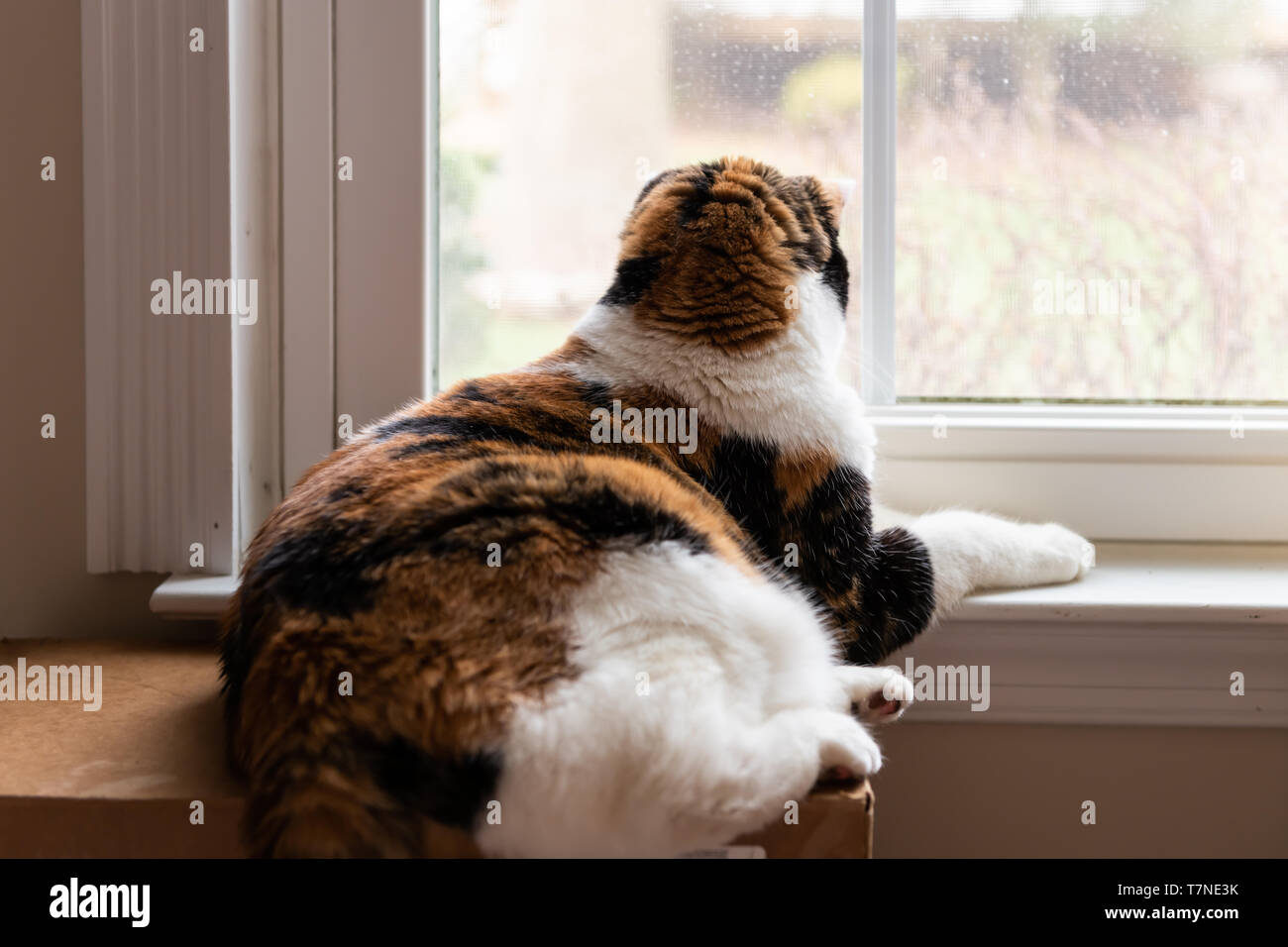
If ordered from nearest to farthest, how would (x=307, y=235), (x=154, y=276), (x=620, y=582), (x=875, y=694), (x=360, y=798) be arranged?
(x=360, y=798) < (x=620, y=582) < (x=875, y=694) < (x=154, y=276) < (x=307, y=235)

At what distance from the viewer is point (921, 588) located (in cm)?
114

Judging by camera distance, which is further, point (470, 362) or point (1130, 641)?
point (470, 362)

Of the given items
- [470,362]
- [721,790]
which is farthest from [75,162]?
[721,790]

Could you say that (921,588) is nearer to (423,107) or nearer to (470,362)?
(470,362)

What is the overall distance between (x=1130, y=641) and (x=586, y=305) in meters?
0.75

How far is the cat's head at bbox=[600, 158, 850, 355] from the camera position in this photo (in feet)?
3.70

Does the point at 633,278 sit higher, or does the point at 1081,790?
the point at 633,278

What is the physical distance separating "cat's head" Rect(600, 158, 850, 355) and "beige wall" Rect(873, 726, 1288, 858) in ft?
1.59

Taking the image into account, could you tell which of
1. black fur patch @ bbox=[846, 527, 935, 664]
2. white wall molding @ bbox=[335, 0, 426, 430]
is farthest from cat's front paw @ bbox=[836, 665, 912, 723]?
white wall molding @ bbox=[335, 0, 426, 430]

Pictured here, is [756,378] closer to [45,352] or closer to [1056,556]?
[1056,556]

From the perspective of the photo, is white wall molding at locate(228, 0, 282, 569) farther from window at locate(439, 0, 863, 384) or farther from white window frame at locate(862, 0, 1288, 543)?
white window frame at locate(862, 0, 1288, 543)

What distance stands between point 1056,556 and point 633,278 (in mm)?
559

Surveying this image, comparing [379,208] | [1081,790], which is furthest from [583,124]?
[1081,790]

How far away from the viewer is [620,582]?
84 centimetres
